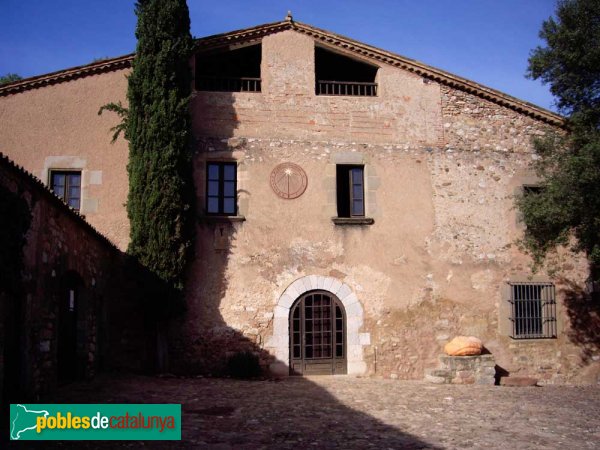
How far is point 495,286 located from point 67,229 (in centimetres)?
908

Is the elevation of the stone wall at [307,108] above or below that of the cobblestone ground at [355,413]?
above

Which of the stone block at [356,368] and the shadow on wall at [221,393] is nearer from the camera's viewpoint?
the shadow on wall at [221,393]

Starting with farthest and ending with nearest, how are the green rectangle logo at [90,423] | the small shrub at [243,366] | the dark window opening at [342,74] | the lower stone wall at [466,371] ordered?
the dark window opening at [342,74] → the lower stone wall at [466,371] → the small shrub at [243,366] → the green rectangle logo at [90,423]

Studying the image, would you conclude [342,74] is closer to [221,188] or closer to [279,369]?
[221,188]

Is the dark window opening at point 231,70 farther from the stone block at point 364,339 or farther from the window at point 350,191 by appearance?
the stone block at point 364,339

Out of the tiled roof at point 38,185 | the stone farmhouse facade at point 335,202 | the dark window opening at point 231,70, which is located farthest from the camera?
the dark window opening at point 231,70

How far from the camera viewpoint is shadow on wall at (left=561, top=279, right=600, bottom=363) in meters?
13.7

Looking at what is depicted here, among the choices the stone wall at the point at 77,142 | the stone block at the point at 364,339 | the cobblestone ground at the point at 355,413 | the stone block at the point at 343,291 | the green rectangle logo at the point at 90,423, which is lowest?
the cobblestone ground at the point at 355,413

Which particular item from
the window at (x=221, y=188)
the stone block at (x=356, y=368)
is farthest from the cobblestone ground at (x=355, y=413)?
the window at (x=221, y=188)

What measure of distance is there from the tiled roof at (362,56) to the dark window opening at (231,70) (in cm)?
35

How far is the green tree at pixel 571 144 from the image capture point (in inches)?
460

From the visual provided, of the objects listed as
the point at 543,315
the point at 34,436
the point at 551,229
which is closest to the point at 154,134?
the point at 34,436

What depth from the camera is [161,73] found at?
1236 centimetres

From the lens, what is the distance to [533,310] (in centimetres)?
1367
